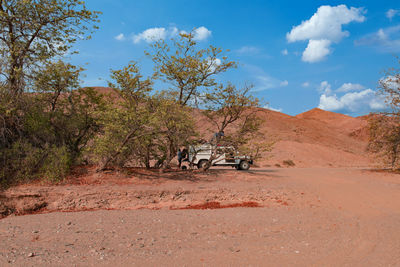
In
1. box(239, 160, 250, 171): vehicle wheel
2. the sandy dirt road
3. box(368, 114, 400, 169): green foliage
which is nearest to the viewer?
the sandy dirt road

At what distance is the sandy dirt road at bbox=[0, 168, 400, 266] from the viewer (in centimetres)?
561

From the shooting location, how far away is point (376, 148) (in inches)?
727

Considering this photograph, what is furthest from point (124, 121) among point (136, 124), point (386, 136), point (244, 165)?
point (386, 136)

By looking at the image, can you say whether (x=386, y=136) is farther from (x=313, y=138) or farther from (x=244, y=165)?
(x=313, y=138)

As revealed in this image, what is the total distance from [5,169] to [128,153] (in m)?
4.74

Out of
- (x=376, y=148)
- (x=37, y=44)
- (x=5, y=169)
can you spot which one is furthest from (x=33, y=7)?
(x=376, y=148)

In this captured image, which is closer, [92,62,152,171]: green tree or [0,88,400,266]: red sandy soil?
[0,88,400,266]: red sandy soil

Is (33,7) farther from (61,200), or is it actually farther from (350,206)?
(350,206)

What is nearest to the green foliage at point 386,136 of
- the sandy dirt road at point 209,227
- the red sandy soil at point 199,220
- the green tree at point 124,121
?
the red sandy soil at point 199,220

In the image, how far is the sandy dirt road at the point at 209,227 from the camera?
221 inches

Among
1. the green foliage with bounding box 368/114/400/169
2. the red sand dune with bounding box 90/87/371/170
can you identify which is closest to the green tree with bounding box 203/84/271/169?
the red sand dune with bounding box 90/87/371/170

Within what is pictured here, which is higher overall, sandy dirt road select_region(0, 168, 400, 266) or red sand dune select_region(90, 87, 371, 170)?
red sand dune select_region(90, 87, 371, 170)

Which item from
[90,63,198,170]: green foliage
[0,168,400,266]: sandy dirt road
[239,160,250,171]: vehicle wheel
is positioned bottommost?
[0,168,400,266]: sandy dirt road

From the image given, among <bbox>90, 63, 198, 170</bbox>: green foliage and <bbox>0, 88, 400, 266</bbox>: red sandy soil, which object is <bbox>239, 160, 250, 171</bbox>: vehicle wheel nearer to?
<bbox>0, 88, 400, 266</bbox>: red sandy soil
